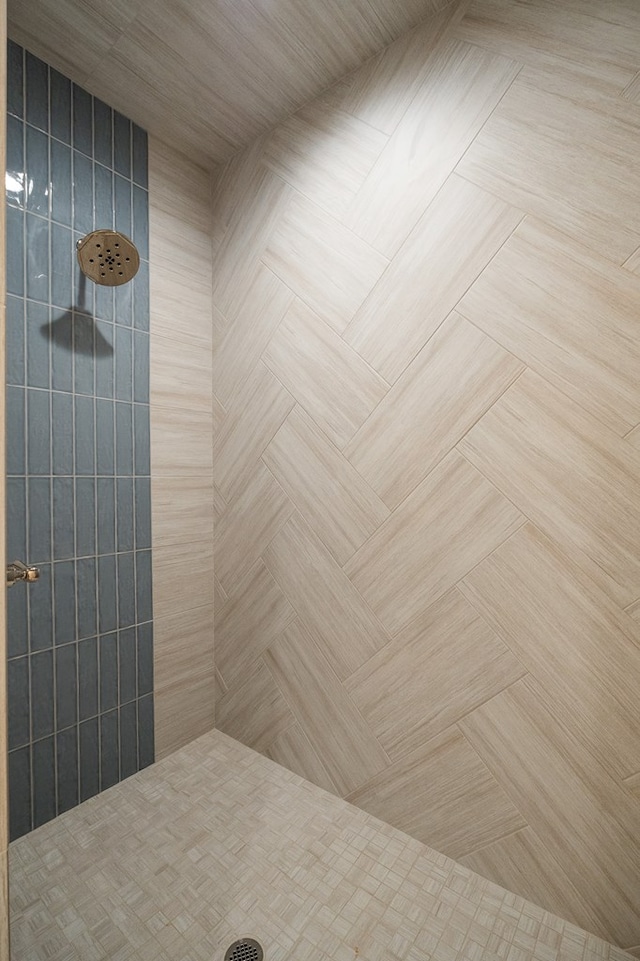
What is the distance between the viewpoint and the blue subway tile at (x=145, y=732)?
1.51 metres

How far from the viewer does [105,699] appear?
142 cm

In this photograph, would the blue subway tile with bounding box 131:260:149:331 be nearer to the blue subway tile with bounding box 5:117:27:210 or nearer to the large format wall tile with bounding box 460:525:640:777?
the blue subway tile with bounding box 5:117:27:210

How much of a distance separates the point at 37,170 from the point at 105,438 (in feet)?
2.53

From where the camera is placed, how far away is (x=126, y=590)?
58.3 inches

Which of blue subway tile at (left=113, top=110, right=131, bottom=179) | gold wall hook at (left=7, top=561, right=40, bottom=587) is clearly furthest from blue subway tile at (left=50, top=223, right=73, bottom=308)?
gold wall hook at (left=7, top=561, right=40, bottom=587)

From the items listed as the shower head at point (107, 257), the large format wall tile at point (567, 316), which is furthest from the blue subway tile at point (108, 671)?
the large format wall tile at point (567, 316)

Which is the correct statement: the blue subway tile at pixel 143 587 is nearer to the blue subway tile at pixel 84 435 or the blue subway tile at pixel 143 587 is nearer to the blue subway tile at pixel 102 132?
the blue subway tile at pixel 84 435

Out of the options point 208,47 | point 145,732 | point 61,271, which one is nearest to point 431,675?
point 145,732

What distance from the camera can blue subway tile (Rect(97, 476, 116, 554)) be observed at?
1410mm

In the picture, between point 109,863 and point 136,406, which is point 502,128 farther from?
point 109,863

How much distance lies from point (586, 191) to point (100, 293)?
135cm

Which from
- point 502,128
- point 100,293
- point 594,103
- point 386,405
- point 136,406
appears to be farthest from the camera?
point 136,406

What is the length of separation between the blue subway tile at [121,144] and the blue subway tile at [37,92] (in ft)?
0.67

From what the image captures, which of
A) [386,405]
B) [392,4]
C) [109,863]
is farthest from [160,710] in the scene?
[392,4]
